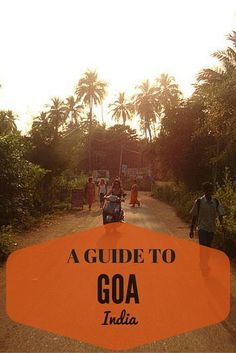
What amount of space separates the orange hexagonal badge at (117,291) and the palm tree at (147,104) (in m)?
59.4

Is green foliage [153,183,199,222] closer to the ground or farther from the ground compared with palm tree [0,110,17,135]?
closer to the ground

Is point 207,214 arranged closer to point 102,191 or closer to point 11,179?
point 11,179

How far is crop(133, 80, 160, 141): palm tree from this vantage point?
2805 inches

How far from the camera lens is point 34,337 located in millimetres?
5969

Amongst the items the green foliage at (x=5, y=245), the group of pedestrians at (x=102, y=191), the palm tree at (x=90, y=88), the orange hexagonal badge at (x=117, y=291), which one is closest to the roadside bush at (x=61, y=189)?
the group of pedestrians at (x=102, y=191)

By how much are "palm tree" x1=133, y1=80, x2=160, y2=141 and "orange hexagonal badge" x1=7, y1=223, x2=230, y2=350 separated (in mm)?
59377

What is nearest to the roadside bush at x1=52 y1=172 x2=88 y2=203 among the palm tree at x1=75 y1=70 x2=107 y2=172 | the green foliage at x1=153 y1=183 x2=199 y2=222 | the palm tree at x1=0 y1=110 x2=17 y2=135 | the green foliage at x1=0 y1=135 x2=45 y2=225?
the palm tree at x1=0 y1=110 x2=17 y2=135

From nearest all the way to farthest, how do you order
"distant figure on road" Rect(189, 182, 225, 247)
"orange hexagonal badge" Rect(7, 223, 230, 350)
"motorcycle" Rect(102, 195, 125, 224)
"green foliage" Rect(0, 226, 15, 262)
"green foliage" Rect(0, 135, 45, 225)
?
"orange hexagonal badge" Rect(7, 223, 230, 350), "distant figure on road" Rect(189, 182, 225, 247), "green foliage" Rect(0, 226, 15, 262), "green foliage" Rect(0, 135, 45, 225), "motorcycle" Rect(102, 195, 125, 224)

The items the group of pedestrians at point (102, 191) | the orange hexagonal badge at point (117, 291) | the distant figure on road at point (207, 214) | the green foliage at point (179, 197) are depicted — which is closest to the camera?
the orange hexagonal badge at point (117, 291)

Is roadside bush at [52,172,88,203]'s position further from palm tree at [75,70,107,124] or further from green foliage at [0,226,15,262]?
palm tree at [75,70,107,124]

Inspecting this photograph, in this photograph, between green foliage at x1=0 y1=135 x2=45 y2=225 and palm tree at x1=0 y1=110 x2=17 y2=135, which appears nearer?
green foliage at x1=0 y1=135 x2=45 y2=225

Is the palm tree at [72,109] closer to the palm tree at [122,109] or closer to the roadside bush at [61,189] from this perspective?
the palm tree at [122,109]

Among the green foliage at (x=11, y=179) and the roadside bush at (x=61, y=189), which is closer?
the green foliage at (x=11, y=179)

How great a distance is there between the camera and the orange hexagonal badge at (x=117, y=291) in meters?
6.33
